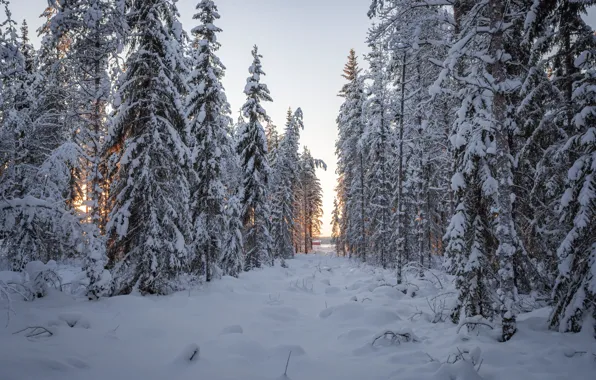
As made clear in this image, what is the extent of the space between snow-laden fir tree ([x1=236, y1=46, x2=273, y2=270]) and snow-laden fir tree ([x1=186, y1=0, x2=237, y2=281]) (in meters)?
5.04

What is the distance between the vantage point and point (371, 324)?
823cm

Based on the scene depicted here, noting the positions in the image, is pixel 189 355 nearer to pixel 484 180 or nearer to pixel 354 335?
pixel 354 335

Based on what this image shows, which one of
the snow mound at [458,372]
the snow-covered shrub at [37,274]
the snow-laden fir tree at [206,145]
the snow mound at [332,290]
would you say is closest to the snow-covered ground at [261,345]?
the snow mound at [458,372]

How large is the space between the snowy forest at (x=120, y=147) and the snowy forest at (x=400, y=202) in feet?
0.24

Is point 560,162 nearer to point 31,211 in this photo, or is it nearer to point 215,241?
point 31,211

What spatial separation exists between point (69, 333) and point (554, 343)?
9463mm

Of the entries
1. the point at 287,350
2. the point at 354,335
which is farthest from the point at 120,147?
the point at 354,335

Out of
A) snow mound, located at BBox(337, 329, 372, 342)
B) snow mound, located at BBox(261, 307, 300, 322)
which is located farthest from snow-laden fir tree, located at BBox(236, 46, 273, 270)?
snow mound, located at BBox(337, 329, 372, 342)

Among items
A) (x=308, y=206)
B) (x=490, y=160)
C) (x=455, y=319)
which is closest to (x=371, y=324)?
(x=455, y=319)

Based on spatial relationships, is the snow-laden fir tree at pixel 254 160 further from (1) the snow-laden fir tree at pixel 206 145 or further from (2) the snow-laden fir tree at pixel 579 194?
(2) the snow-laden fir tree at pixel 579 194

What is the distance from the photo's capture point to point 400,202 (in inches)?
577

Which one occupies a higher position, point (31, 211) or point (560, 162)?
point (560, 162)

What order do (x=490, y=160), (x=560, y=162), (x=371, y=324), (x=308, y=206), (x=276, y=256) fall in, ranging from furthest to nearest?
(x=308, y=206)
(x=276, y=256)
(x=371, y=324)
(x=560, y=162)
(x=490, y=160)

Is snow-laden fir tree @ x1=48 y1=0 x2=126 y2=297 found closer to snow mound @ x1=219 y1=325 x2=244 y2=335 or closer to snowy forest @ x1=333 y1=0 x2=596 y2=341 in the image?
snow mound @ x1=219 y1=325 x2=244 y2=335
